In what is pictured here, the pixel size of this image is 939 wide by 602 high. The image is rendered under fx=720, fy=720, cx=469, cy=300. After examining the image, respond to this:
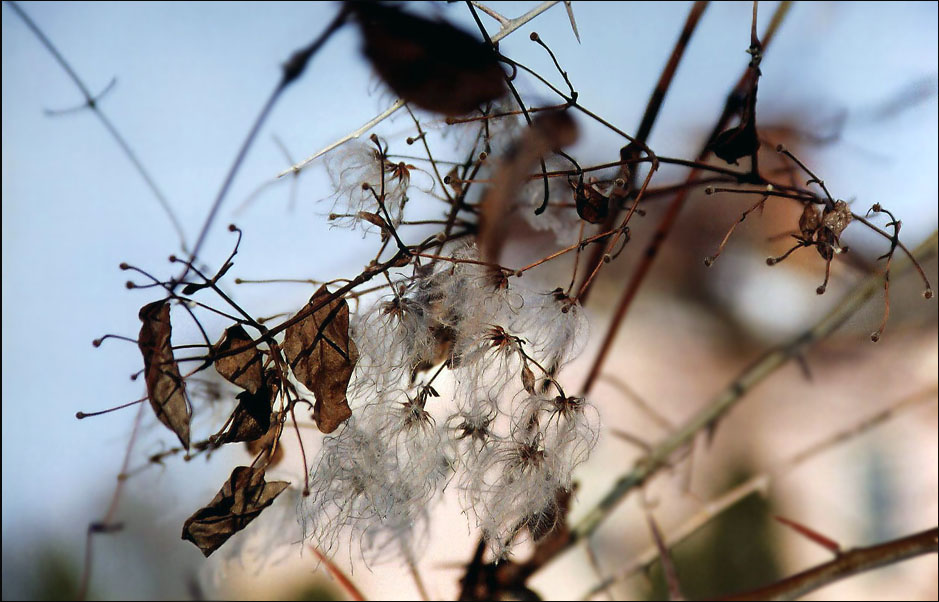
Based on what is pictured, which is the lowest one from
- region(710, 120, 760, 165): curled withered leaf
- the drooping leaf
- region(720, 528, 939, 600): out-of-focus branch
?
region(720, 528, 939, 600): out-of-focus branch

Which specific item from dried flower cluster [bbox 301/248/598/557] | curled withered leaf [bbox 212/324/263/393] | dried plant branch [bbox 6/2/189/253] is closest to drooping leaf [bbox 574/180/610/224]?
dried flower cluster [bbox 301/248/598/557]

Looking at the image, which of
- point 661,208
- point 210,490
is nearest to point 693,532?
point 661,208

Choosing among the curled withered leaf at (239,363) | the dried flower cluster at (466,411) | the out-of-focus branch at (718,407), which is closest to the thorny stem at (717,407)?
the out-of-focus branch at (718,407)

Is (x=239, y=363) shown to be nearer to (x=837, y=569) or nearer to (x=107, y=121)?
(x=107, y=121)

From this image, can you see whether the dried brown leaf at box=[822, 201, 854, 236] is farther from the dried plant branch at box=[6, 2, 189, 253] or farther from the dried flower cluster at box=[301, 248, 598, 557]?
the dried plant branch at box=[6, 2, 189, 253]

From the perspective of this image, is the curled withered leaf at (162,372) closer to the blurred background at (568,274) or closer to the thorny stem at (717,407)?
the blurred background at (568,274)

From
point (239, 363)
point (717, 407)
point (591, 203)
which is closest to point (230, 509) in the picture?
point (239, 363)

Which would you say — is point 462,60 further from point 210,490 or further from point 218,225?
point 210,490
